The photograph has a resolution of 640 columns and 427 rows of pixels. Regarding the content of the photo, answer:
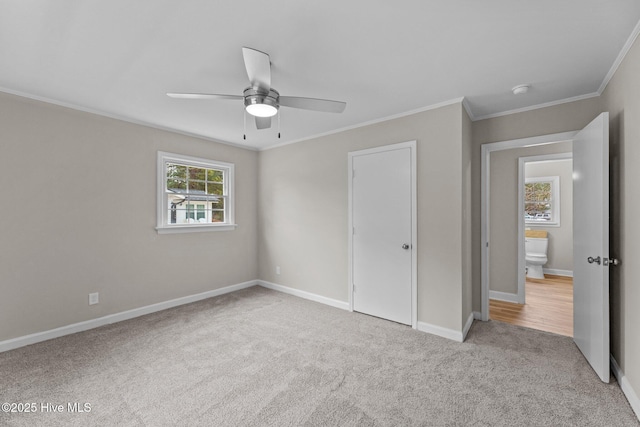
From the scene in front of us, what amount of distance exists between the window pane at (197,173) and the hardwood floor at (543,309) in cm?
438

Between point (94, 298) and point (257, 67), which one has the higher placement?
point (257, 67)

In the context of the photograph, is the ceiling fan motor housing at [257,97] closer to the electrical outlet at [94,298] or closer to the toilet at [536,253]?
the electrical outlet at [94,298]

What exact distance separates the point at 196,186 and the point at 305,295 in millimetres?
2296

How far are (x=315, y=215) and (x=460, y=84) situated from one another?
7.90 feet

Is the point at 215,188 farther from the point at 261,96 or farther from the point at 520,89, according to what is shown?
the point at 520,89

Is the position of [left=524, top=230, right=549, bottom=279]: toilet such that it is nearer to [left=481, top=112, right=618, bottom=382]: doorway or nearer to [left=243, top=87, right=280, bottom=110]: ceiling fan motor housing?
[left=481, top=112, right=618, bottom=382]: doorway

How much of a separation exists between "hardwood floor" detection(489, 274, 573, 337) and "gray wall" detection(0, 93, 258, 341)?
416cm

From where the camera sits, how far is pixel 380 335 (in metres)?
2.98

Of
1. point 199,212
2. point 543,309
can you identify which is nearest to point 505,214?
point 543,309

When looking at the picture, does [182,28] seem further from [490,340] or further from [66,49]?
[490,340]

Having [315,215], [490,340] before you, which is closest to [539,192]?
[490,340]

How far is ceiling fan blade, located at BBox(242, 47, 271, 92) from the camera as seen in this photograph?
1.68 metres

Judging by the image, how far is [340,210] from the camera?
3869 millimetres

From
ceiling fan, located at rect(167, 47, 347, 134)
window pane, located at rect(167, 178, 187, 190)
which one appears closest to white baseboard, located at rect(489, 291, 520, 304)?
ceiling fan, located at rect(167, 47, 347, 134)
